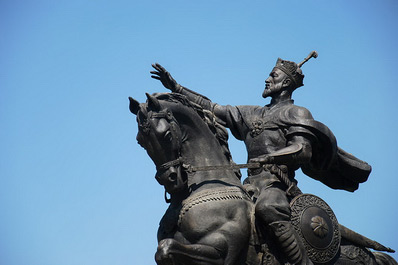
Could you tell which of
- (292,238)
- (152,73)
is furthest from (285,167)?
(152,73)

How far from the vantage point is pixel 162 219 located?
967cm

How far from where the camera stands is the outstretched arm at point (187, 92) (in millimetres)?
11039

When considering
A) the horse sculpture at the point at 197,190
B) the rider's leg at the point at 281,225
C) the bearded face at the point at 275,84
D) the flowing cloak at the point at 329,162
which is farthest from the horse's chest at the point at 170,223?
the bearded face at the point at 275,84

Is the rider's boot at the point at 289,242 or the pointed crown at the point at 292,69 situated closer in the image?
the rider's boot at the point at 289,242

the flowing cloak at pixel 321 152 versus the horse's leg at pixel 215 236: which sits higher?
the flowing cloak at pixel 321 152

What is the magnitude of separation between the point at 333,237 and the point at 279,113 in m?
2.08

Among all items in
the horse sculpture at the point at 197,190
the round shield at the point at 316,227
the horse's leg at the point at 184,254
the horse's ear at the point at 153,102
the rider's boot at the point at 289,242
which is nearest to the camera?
the horse's leg at the point at 184,254

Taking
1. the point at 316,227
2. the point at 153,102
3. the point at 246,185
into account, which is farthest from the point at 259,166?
the point at 153,102

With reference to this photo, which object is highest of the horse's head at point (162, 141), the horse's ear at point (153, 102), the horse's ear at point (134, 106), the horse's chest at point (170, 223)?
the horse's ear at point (134, 106)

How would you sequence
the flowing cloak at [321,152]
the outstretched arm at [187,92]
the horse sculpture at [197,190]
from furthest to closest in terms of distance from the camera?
the outstretched arm at [187,92] < the flowing cloak at [321,152] < the horse sculpture at [197,190]

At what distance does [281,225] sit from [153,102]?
247cm

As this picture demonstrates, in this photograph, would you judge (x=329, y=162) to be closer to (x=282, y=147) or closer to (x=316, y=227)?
(x=282, y=147)

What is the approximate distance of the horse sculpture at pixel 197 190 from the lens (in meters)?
9.13

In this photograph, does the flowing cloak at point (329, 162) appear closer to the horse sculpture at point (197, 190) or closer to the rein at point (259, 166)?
the rein at point (259, 166)
